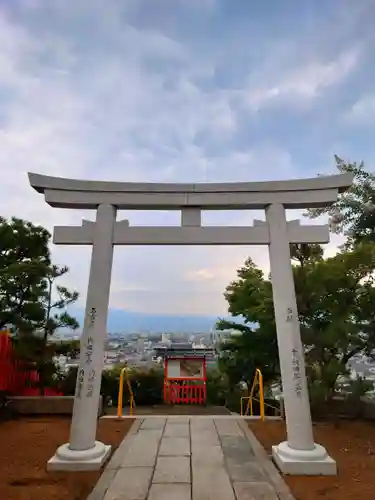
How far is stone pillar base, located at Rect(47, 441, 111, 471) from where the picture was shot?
4.18 meters

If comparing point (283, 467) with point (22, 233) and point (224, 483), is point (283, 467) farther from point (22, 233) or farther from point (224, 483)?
point (22, 233)

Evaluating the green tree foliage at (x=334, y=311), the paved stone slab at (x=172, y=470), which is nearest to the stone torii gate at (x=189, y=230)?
the paved stone slab at (x=172, y=470)

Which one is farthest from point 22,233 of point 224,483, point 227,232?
point 224,483

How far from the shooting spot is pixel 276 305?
4.86 meters

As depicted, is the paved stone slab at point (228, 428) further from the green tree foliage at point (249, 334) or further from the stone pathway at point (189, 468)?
the green tree foliage at point (249, 334)

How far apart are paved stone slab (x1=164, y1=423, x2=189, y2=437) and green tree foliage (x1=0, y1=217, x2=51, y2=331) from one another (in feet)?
11.8

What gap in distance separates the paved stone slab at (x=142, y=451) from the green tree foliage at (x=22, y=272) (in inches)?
142

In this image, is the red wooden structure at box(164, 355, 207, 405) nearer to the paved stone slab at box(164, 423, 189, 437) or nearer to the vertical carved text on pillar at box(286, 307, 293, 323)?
the paved stone slab at box(164, 423, 189, 437)

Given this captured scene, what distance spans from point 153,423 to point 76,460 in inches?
95.4

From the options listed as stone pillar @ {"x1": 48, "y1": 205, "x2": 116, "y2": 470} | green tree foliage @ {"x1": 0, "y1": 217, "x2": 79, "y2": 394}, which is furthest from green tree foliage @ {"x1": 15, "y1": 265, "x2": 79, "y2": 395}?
stone pillar @ {"x1": 48, "y1": 205, "x2": 116, "y2": 470}

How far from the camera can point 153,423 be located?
646 centimetres

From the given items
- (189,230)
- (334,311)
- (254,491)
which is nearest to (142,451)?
(254,491)

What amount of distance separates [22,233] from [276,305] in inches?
233

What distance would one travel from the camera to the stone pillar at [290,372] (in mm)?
4188
